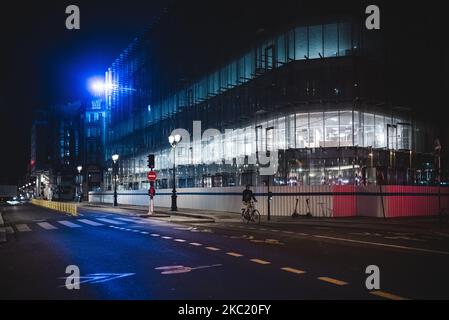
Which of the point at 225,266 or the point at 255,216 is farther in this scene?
the point at 255,216

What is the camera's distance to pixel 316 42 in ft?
112

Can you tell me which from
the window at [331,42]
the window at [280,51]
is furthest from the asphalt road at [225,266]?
the window at [280,51]

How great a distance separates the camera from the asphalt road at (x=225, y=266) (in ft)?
27.5

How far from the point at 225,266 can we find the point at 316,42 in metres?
26.0

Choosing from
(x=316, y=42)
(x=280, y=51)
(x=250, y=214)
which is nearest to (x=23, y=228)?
(x=250, y=214)

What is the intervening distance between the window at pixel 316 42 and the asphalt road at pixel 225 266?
741 inches

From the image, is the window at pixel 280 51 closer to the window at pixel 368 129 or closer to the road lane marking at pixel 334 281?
the window at pixel 368 129

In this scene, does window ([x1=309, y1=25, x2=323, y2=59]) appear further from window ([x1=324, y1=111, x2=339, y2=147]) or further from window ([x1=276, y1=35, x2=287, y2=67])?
window ([x1=324, y1=111, x2=339, y2=147])

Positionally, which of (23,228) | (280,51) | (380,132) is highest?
(280,51)

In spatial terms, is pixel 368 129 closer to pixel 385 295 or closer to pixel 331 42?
pixel 331 42

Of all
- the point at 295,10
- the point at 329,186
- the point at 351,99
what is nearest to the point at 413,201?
the point at 329,186

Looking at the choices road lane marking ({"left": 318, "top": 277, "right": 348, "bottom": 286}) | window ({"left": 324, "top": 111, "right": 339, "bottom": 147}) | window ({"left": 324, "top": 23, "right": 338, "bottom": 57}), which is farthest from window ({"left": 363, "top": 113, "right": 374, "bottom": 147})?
road lane marking ({"left": 318, "top": 277, "right": 348, "bottom": 286})
